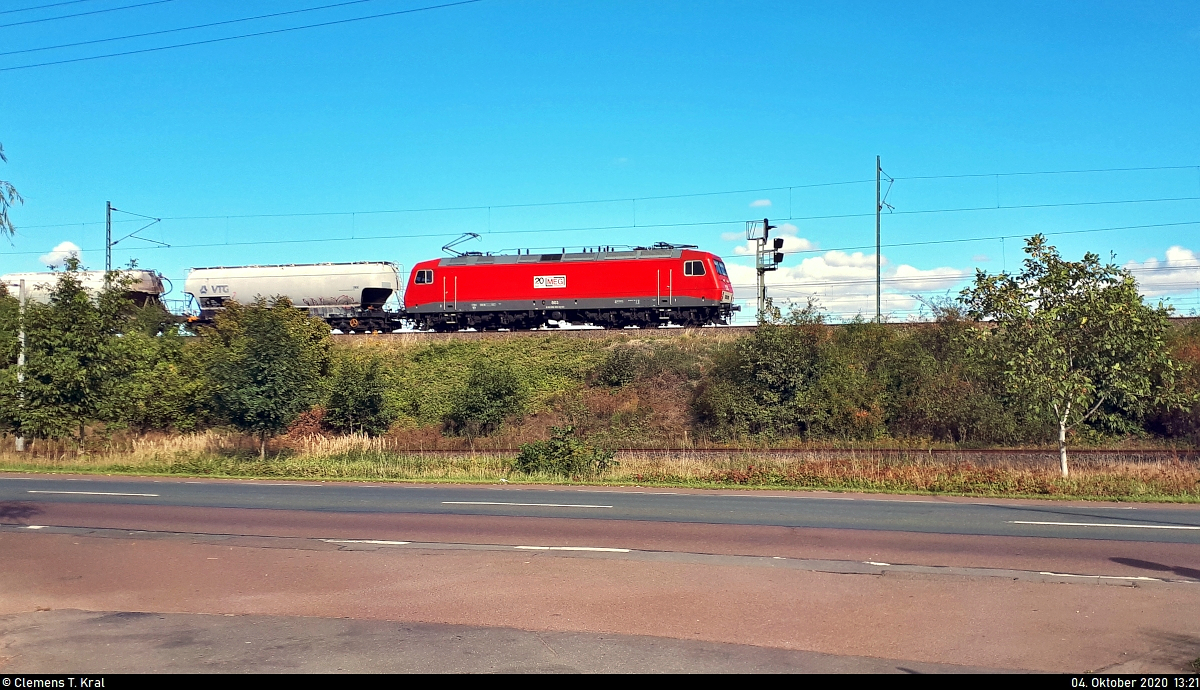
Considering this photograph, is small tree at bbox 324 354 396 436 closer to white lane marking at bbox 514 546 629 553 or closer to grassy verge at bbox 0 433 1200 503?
grassy verge at bbox 0 433 1200 503

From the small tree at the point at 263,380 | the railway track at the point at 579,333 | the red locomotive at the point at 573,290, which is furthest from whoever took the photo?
the red locomotive at the point at 573,290

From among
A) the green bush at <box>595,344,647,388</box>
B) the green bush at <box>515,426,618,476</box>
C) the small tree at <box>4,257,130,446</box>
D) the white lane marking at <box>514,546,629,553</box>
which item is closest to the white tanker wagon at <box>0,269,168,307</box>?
the small tree at <box>4,257,130,446</box>

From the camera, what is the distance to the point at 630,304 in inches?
1500

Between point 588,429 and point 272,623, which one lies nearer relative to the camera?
point 272,623

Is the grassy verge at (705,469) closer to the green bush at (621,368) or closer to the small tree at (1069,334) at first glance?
the small tree at (1069,334)

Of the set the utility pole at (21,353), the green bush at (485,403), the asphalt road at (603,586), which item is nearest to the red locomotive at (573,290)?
the green bush at (485,403)

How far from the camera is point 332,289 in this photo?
143ft

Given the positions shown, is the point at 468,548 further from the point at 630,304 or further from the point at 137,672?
the point at 630,304

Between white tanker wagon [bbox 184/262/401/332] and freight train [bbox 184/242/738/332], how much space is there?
0.05 meters

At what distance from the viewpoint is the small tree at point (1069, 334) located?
1802 cm

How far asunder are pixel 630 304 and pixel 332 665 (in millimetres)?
32072

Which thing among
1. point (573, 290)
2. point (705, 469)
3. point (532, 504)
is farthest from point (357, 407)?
point (532, 504)

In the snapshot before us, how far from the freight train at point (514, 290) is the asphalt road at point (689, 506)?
792 inches

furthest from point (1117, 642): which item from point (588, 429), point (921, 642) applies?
point (588, 429)
